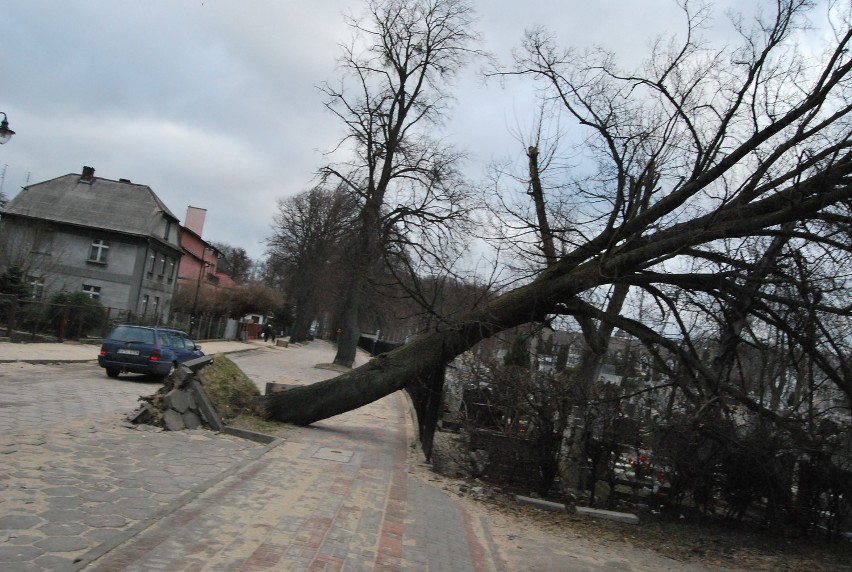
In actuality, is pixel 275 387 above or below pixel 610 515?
above

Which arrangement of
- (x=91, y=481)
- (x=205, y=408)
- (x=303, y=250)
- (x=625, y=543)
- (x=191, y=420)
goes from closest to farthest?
1. (x=91, y=481)
2. (x=625, y=543)
3. (x=191, y=420)
4. (x=205, y=408)
5. (x=303, y=250)

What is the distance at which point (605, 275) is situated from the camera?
10281 mm

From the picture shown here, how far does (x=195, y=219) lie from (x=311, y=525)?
229 ft

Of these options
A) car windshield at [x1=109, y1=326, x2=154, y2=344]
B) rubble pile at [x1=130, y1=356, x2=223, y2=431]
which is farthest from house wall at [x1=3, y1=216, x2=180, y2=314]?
rubble pile at [x1=130, y1=356, x2=223, y2=431]

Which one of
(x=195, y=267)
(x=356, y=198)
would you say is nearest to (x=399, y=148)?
(x=356, y=198)

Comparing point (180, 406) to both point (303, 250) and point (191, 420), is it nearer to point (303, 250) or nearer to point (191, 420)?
point (191, 420)

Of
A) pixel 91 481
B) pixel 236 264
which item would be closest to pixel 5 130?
pixel 91 481

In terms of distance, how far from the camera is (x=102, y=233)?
4281 centimetres

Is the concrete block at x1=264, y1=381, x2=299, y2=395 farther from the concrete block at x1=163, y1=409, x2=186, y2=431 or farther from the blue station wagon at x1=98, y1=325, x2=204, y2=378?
the blue station wagon at x1=98, y1=325, x2=204, y2=378

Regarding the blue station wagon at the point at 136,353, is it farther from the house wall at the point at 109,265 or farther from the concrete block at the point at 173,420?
the house wall at the point at 109,265

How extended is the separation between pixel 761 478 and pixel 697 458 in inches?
35.1

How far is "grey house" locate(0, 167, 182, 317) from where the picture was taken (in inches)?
1665

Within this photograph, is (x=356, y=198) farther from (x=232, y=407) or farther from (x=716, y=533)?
(x=716, y=533)

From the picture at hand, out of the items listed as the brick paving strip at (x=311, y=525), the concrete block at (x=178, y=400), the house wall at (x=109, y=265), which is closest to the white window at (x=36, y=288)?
the house wall at (x=109, y=265)
